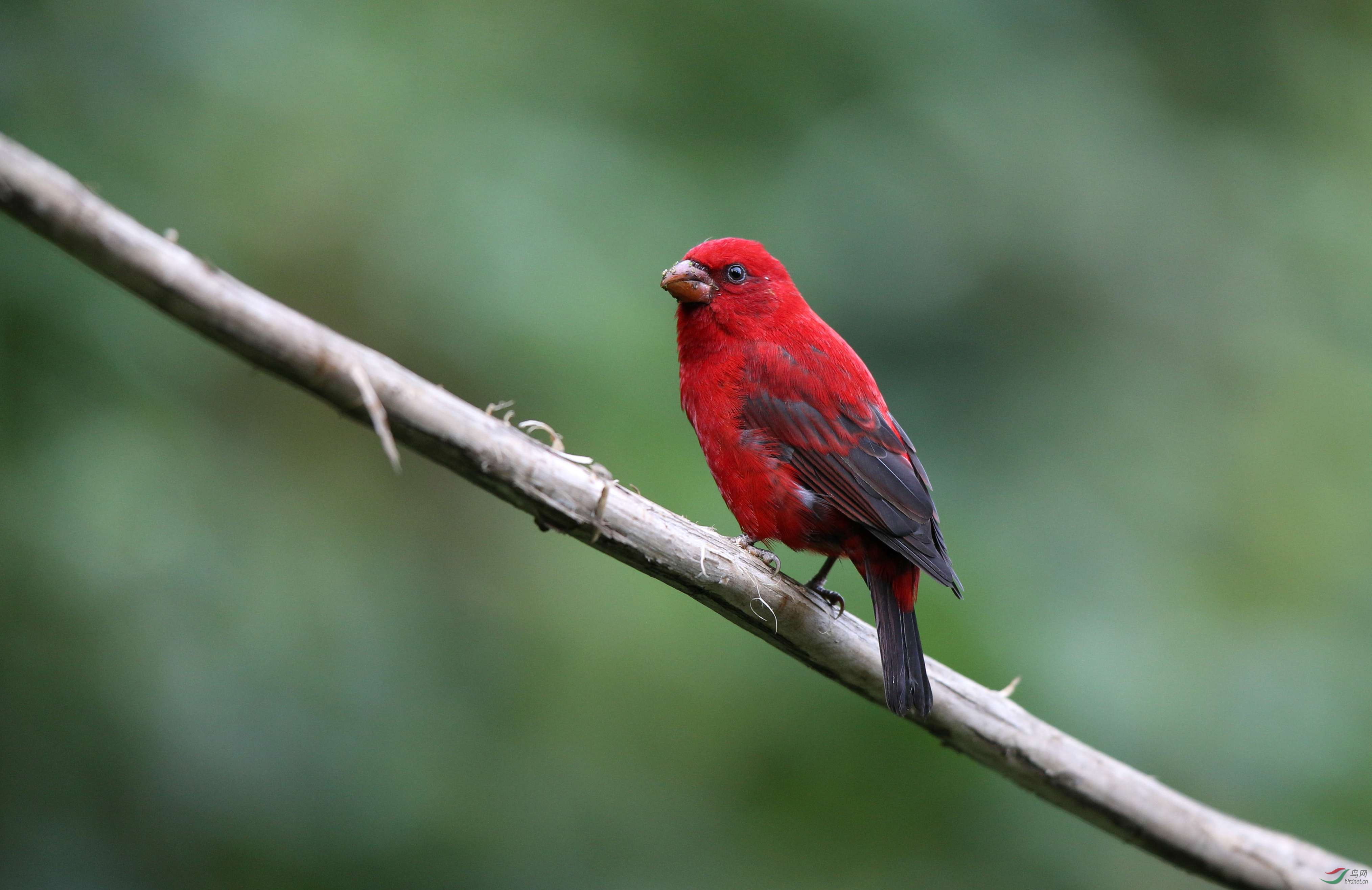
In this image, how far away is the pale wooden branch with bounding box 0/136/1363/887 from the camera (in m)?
1.72

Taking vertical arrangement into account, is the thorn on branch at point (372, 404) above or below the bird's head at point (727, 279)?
below

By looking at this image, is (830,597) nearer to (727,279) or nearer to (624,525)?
(624,525)

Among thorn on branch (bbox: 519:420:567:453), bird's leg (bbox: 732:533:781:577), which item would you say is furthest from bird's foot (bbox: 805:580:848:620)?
thorn on branch (bbox: 519:420:567:453)

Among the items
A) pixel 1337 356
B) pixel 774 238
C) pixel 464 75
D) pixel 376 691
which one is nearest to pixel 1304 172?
pixel 1337 356

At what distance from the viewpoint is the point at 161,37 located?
14.7 feet

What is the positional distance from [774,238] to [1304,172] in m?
3.45

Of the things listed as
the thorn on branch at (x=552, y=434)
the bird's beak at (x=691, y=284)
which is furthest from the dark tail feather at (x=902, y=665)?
the bird's beak at (x=691, y=284)

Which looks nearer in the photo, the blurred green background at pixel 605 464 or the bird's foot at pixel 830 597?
the bird's foot at pixel 830 597

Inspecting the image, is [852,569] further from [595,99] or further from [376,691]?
[595,99]

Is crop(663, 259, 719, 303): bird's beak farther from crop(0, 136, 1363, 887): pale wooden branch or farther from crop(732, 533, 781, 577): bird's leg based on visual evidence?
crop(0, 136, 1363, 887): pale wooden branch

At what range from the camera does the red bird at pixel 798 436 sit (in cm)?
326

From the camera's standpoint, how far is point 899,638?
2998 mm

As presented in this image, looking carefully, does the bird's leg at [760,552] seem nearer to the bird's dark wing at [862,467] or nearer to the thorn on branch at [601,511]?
the bird's dark wing at [862,467]

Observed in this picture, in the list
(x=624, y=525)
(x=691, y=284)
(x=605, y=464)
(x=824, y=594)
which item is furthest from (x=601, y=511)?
(x=605, y=464)
